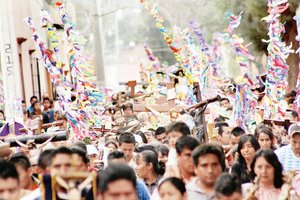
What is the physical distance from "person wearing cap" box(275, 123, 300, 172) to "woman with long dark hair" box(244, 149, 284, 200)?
2.31 meters

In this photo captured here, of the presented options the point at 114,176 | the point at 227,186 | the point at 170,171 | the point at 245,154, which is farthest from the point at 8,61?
the point at 114,176

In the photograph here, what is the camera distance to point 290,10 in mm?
28844

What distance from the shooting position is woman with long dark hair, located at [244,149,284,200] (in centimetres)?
962

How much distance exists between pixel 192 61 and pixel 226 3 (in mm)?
11611

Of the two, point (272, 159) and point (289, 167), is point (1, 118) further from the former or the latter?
point (272, 159)

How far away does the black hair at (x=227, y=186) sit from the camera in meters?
8.59

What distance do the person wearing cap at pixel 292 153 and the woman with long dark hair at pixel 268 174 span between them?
2311 mm

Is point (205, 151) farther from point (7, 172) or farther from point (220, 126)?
point (220, 126)

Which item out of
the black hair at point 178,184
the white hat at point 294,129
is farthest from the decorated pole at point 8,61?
the black hair at point 178,184

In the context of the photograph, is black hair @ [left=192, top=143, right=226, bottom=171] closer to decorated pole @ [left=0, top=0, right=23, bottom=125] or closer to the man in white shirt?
the man in white shirt

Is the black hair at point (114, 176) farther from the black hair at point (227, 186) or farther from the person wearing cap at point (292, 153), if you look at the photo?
the person wearing cap at point (292, 153)

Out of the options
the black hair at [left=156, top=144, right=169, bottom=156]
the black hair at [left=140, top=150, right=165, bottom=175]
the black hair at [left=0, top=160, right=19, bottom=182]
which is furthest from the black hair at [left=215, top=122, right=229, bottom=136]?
the black hair at [left=0, top=160, right=19, bottom=182]

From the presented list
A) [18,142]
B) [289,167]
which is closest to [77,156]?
[18,142]

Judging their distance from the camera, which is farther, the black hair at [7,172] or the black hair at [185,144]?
the black hair at [185,144]
